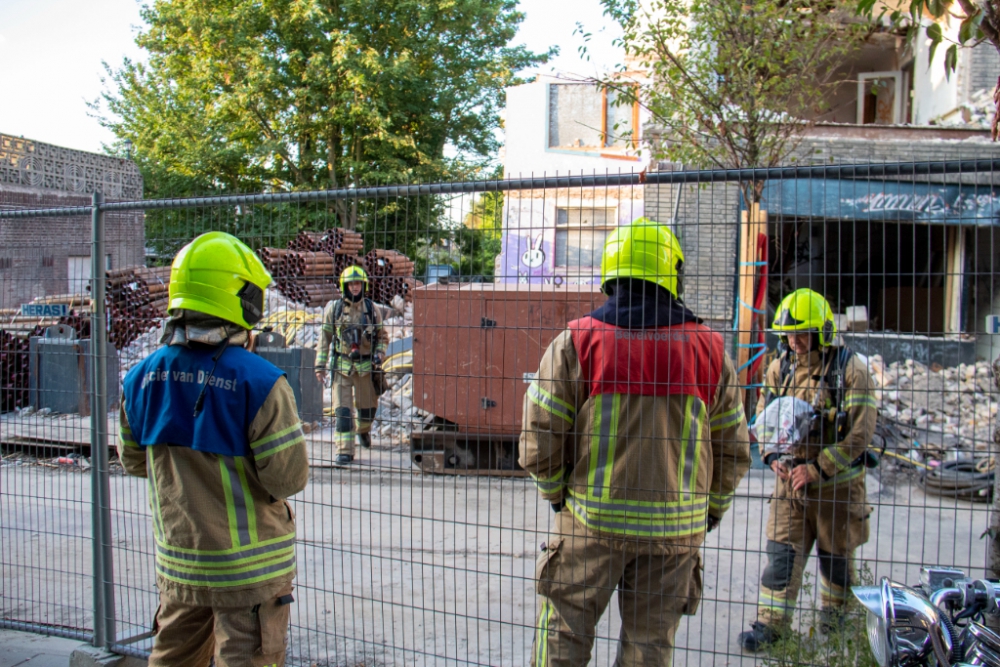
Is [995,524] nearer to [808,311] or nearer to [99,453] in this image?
[808,311]

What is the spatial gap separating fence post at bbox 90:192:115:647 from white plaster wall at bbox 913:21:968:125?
1364 centimetres

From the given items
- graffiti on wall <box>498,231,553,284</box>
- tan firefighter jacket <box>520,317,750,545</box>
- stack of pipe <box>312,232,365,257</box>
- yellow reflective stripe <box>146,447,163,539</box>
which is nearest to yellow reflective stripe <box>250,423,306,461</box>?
yellow reflective stripe <box>146,447,163,539</box>

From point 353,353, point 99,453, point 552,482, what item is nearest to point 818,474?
point 552,482

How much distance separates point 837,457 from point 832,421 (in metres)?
0.24

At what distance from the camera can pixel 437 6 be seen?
83.6 ft

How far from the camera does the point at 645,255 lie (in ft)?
8.67

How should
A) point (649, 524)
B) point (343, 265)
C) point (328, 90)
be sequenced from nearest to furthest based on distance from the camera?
point (649, 524) < point (343, 265) < point (328, 90)

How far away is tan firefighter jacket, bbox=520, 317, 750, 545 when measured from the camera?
8.57ft

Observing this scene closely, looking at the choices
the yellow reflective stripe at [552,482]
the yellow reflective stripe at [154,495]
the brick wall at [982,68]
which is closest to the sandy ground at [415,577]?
the yellow reflective stripe at [552,482]

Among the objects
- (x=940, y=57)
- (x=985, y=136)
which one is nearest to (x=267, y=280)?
(x=985, y=136)

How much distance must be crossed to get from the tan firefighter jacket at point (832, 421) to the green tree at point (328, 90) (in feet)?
68.2

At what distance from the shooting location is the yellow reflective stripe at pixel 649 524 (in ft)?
8.51

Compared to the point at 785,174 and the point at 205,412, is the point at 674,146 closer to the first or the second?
the point at 785,174

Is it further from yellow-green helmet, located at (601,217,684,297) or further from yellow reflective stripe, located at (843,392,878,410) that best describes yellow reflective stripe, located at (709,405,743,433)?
yellow reflective stripe, located at (843,392,878,410)
